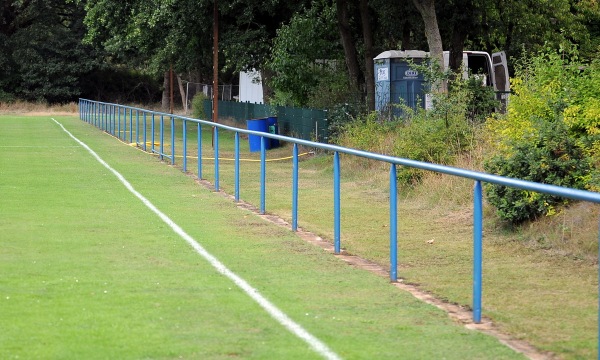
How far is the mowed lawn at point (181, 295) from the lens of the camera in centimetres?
704

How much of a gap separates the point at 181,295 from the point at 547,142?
239 inches

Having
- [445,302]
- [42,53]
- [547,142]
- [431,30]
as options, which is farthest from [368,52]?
[42,53]

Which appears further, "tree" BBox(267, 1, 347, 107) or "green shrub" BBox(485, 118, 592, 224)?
"tree" BBox(267, 1, 347, 107)

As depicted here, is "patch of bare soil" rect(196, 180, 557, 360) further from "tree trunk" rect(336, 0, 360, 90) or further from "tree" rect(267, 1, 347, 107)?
"tree" rect(267, 1, 347, 107)

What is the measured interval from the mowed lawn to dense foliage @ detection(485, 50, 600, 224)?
2769mm

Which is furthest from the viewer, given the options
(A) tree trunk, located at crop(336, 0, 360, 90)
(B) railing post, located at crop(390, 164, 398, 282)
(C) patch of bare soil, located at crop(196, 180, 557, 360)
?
(A) tree trunk, located at crop(336, 0, 360, 90)

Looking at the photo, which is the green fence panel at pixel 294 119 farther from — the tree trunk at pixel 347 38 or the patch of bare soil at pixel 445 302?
the patch of bare soil at pixel 445 302

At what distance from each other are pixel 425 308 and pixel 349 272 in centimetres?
188

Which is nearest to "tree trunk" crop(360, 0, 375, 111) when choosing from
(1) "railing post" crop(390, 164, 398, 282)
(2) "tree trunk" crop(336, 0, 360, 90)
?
(2) "tree trunk" crop(336, 0, 360, 90)

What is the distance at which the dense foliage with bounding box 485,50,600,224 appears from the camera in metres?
12.8

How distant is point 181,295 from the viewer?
8.82m

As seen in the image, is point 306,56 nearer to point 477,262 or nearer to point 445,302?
point 445,302

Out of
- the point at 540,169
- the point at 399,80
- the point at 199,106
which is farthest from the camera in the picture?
the point at 199,106

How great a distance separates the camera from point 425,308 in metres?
8.48
